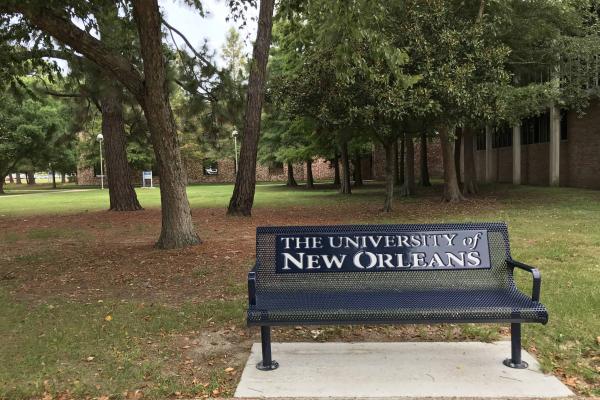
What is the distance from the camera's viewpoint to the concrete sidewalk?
11.9ft

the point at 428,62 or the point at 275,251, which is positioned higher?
the point at 428,62

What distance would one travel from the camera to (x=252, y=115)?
15805 millimetres

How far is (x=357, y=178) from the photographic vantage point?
38.4m

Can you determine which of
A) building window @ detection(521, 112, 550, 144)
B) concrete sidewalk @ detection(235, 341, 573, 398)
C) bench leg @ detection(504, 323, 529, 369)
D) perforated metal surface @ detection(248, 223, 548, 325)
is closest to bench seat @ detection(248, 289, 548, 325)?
perforated metal surface @ detection(248, 223, 548, 325)

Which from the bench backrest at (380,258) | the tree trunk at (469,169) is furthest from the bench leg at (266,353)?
the tree trunk at (469,169)

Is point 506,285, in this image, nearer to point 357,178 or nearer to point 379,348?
point 379,348

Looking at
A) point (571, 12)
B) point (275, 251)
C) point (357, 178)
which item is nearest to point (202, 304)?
point (275, 251)

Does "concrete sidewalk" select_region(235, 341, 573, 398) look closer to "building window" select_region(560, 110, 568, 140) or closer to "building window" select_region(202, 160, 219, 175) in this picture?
"building window" select_region(560, 110, 568, 140)

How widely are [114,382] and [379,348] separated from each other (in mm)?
2051

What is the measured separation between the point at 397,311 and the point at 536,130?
29427mm

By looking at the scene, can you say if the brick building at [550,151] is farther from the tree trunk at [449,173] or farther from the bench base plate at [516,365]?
the bench base plate at [516,365]

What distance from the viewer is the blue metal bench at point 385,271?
4.00m

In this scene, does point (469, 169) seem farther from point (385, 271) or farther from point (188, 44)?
point (385, 271)

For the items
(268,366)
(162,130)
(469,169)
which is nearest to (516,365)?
(268,366)
